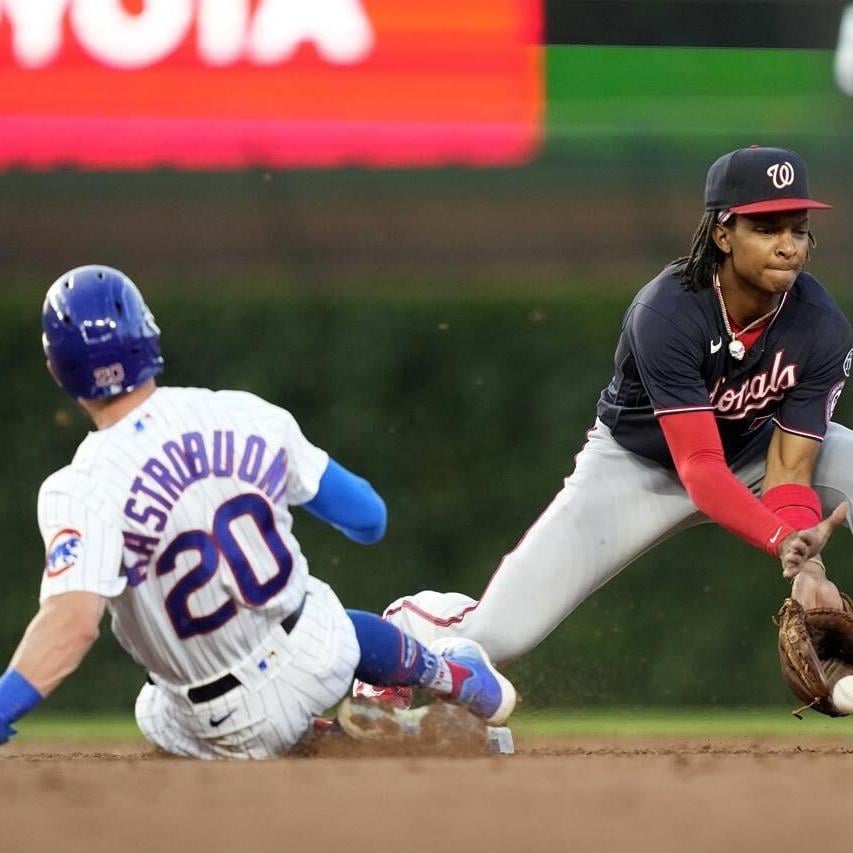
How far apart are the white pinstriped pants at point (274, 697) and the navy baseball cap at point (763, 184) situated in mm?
1645

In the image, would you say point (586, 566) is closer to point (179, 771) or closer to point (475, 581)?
point (179, 771)

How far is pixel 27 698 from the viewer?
11.2 ft

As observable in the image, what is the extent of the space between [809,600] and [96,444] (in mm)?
2326

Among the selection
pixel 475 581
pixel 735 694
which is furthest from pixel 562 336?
pixel 735 694

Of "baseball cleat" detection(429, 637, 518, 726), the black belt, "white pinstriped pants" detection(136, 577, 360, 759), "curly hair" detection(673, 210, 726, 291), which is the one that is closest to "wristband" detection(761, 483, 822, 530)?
"curly hair" detection(673, 210, 726, 291)

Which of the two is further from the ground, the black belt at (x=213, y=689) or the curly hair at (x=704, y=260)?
the curly hair at (x=704, y=260)

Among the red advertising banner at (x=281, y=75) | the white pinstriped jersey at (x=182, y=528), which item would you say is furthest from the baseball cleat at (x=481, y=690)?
the red advertising banner at (x=281, y=75)

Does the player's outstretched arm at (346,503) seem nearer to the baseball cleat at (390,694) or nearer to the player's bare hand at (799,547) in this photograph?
the baseball cleat at (390,694)

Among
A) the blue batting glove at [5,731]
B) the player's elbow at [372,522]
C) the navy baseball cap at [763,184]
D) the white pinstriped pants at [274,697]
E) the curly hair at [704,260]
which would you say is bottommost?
the white pinstriped pants at [274,697]

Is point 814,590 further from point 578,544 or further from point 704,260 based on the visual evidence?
point 704,260

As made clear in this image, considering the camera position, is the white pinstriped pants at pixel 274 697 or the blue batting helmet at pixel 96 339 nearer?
the blue batting helmet at pixel 96 339

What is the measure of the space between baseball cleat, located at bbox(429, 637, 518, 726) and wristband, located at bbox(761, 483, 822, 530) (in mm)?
958

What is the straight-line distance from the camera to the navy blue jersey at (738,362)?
15.4ft

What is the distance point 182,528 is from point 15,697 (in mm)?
487
